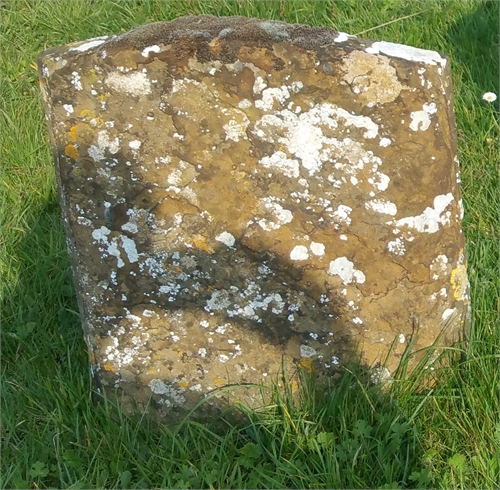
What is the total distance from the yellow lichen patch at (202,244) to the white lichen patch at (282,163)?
30cm

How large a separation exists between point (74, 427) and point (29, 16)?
292 centimetres

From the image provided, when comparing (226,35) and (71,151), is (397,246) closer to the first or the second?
(226,35)

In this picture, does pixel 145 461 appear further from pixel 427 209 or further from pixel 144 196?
pixel 427 209

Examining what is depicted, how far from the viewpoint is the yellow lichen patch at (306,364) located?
233cm

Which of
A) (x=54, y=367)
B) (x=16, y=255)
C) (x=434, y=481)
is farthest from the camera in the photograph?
(x=16, y=255)

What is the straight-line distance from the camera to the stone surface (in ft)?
6.68

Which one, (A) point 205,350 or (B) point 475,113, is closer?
(A) point 205,350

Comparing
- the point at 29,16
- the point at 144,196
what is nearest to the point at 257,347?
the point at 144,196

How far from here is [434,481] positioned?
2.21m

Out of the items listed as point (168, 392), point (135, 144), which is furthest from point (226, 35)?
point (168, 392)

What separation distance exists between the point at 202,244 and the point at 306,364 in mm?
539

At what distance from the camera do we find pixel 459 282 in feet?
7.65

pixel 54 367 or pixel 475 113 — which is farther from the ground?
pixel 475 113

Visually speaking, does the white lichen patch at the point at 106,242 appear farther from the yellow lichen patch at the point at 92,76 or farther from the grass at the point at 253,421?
the grass at the point at 253,421
